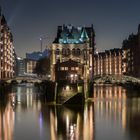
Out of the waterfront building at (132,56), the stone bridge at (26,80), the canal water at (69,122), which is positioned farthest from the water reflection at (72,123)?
the waterfront building at (132,56)

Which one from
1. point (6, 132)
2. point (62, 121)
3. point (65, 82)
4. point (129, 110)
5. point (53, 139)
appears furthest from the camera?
point (65, 82)

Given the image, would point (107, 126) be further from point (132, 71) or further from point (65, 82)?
point (132, 71)

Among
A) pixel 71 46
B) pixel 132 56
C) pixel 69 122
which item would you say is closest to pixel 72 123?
pixel 69 122

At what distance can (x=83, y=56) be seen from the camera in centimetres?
15238

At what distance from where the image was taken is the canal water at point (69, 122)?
4776 centimetres

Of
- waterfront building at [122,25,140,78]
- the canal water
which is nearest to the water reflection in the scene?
the canal water

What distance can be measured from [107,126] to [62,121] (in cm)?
697

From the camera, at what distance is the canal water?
157 feet

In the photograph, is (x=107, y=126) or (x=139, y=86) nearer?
(x=107, y=126)

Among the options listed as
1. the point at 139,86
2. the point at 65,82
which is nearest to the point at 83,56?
the point at 139,86

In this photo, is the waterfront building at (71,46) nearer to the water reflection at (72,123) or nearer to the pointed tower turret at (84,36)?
the pointed tower turret at (84,36)

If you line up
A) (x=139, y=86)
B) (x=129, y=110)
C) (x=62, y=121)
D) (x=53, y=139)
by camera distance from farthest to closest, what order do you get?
(x=139, y=86), (x=129, y=110), (x=62, y=121), (x=53, y=139)

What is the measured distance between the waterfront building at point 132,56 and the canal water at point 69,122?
244 feet

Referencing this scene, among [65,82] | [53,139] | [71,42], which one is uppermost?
[71,42]
